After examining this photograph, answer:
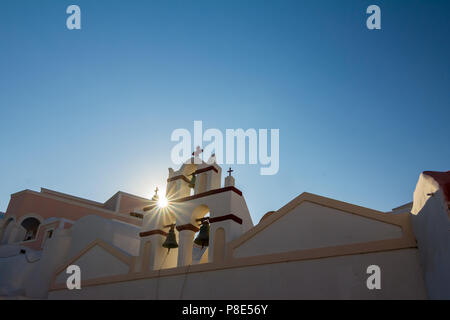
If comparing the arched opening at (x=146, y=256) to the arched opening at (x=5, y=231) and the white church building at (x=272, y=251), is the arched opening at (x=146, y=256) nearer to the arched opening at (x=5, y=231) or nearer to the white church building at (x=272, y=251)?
the white church building at (x=272, y=251)

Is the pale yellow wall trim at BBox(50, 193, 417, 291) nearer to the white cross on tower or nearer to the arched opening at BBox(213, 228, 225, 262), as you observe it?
the arched opening at BBox(213, 228, 225, 262)

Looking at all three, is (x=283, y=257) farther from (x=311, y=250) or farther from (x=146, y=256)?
(x=146, y=256)

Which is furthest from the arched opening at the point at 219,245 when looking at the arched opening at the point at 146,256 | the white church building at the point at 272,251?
the arched opening at the point at 146,256

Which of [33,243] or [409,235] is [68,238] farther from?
[409,235]

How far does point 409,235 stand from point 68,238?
12.1 meters

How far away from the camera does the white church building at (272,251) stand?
5.65m

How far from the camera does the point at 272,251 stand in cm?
740

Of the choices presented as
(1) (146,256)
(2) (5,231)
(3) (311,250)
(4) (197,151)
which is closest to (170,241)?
(1) (146,256)

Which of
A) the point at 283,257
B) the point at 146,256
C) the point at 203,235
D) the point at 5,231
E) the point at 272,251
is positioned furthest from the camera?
the point at 5,231

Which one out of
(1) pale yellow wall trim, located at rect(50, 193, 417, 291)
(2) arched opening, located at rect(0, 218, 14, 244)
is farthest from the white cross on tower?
(2) arched opening, located at rect(0, 218, 14, 244)
